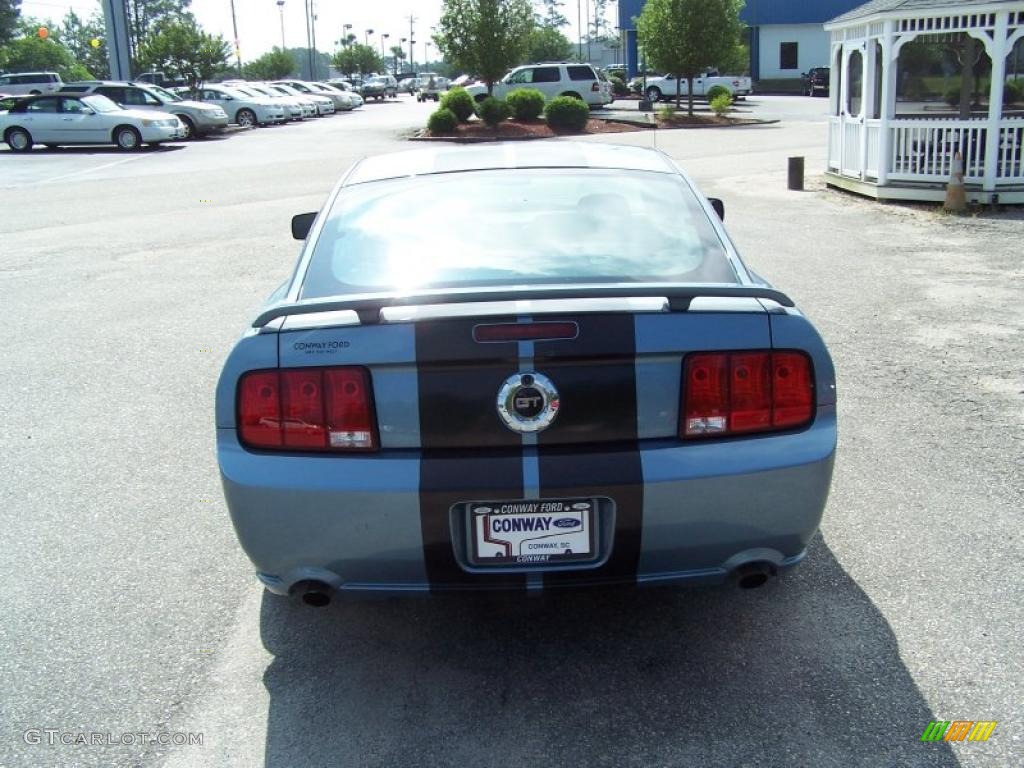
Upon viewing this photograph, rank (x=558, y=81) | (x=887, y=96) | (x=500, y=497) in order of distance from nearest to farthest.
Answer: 1. (x=500, y=497)
2. (x=887, y=96)
3. (x=558, y=81)

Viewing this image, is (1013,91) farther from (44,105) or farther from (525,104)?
(44,105)

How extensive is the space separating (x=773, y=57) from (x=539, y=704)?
64.6 metres

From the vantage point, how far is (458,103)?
33.1 meters

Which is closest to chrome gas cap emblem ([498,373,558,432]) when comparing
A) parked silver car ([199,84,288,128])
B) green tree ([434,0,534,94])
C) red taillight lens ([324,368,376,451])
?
red taillight lens ([324,368,376,451])

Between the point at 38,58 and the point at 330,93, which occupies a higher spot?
the point at 38,58

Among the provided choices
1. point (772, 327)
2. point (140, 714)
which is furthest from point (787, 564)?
point (140, 714)

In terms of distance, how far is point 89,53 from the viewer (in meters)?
118

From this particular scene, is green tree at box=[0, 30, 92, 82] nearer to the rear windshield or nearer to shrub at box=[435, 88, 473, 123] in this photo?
shrub at box=[435, 88, 473, 123]

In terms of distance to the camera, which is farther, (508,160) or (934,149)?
(934,149)

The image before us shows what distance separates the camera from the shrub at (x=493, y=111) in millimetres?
32062

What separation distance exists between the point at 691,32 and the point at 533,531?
3545cm

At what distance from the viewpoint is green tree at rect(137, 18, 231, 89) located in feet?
155

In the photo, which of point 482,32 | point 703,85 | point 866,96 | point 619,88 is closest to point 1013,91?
point 866,96

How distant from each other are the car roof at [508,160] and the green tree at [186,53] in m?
47.1
